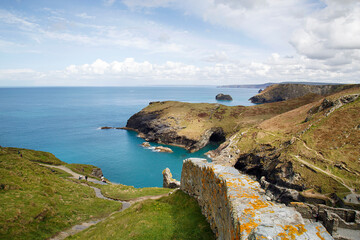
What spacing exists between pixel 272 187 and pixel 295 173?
273 inches

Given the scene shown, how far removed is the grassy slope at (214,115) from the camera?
111 metres

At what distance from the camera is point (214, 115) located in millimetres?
124188

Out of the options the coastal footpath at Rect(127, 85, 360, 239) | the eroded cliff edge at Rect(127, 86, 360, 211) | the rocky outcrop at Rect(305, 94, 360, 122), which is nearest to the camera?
the coastal footpath at Rect(127, 85, 360, 239)

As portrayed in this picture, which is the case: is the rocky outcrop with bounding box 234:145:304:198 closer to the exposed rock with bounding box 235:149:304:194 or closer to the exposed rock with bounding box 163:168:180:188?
the exposed rock with bounding box 235:149:304:194

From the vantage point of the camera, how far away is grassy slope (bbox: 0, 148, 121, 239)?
58.2 feet

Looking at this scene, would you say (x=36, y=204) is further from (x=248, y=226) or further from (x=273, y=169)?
(x=273, y=169)

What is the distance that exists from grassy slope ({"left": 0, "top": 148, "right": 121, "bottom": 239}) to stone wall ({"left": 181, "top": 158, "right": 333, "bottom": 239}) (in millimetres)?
15212

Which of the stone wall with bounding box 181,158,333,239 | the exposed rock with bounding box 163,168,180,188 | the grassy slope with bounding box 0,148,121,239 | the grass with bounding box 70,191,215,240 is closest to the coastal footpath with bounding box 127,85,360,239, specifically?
the stone wall with bounding box 181,158,333,239

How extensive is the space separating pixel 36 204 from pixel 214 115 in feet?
361

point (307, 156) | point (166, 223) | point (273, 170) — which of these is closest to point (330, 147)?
point (307, 156)

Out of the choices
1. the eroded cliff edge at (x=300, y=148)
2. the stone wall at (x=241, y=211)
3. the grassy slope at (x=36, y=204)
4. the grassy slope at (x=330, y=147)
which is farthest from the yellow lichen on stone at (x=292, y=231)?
the grassy slope at (x=330, y=147)

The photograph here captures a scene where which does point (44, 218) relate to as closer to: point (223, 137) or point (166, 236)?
point (166, 236)

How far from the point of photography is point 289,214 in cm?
666

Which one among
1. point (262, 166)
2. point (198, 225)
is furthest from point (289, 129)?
point (198, 225)
